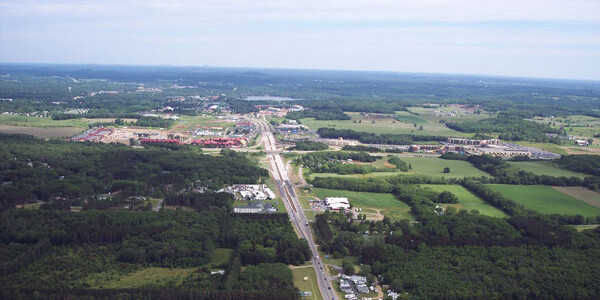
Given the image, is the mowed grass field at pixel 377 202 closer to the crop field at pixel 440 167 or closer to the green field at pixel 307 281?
the crop field at pixel 440 167

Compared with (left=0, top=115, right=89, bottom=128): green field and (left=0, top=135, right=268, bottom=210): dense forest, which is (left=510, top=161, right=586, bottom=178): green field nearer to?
(left=0, top=135, right=268, bottom=210): dense forest

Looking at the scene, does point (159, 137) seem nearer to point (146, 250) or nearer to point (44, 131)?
point (44, 131)

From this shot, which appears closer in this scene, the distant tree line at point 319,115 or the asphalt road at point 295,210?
the asphalt road at point 295,210

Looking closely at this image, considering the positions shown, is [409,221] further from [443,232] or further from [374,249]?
[374,249]

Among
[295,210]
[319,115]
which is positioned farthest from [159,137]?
[319,115]

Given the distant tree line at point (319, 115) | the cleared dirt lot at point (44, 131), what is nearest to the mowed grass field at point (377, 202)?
the cleared dirt lot at point (44, 131)

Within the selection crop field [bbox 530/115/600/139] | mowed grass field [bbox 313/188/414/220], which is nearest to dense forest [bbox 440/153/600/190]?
mowed grass field [bbox 313/188/414/220]
